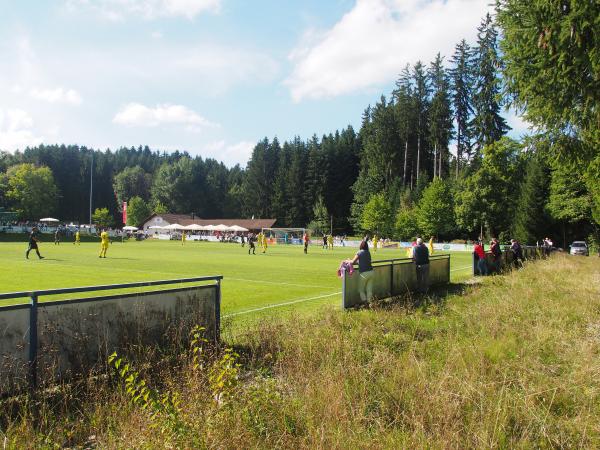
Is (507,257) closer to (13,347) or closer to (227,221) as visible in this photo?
(13,347)

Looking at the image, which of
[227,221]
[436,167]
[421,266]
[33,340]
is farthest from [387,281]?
[227,221]

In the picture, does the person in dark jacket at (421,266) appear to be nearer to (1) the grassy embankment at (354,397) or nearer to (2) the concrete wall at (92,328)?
(1) the grassy embankment at (354,397)

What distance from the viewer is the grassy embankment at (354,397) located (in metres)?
4.27

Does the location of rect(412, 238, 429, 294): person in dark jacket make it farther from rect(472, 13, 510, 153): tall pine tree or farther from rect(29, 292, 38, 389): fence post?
rect(472, 13, 510, 153): tall pine tree

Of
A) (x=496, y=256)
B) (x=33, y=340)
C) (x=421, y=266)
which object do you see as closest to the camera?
(x=33, y=340)

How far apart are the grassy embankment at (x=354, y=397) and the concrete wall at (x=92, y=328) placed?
38 cm

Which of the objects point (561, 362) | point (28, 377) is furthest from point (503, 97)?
point (28, 377)

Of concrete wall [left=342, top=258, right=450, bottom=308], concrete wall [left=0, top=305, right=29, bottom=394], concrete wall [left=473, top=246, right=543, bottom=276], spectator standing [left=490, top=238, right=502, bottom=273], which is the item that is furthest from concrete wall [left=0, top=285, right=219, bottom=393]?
spectator standing [left=490, top=238, right=502, bottom=273]

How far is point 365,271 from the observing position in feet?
40.9

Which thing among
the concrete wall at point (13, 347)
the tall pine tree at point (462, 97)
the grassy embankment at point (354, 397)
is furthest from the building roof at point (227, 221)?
the concrete wall at point (13, 347)

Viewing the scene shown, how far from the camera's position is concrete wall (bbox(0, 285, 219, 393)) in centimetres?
554

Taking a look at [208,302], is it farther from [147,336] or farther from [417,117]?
[417,117]

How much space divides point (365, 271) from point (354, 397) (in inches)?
291

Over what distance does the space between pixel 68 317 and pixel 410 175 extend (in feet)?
299
